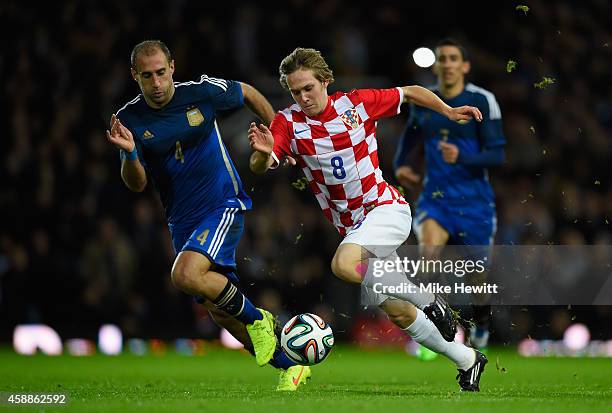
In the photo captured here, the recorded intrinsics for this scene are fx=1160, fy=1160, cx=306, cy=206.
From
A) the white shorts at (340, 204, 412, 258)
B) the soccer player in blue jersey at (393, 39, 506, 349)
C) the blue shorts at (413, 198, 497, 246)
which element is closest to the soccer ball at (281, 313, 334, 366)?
the white shorts at (340, 204, 412, 258)

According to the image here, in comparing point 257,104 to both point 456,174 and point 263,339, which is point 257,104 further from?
point 456,174

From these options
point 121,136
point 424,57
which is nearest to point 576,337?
point 424,57

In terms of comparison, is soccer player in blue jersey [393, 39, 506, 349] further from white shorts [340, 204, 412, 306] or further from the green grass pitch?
white shorts [340, 204, 412, 306]

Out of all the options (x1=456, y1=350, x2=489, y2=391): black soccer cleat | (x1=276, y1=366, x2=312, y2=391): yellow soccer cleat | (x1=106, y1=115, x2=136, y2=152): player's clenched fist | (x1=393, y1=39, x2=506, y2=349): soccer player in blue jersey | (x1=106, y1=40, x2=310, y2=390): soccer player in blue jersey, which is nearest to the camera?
(x1=106, y1=115, x2=136, y2=152): player's clenched fist

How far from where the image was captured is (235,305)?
768 cm

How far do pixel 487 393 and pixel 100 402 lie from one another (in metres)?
2.45

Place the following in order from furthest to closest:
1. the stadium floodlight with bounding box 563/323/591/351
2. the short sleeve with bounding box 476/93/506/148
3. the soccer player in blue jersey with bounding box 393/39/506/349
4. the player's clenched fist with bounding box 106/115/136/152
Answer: the stadium floodlight with bounding box 563/323/591/351 < the soccer player in blue jersey with bounding box 393/39/506/349 < the short sleeve with bounding box 476/93/506/148 < the player's clenched fist with bounding box 106/115/136/152

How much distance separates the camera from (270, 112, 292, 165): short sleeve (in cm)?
748

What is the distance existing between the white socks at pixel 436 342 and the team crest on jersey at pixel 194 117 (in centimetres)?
204

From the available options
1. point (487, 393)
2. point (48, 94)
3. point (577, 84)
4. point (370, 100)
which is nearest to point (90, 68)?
point (48, 94)

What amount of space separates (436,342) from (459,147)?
3001 millimetres

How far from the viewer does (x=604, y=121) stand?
15.5 m

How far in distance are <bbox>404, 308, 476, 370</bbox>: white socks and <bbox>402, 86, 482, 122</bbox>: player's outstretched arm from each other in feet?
4.25

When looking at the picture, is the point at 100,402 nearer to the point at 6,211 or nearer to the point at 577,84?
the point at 6,211
